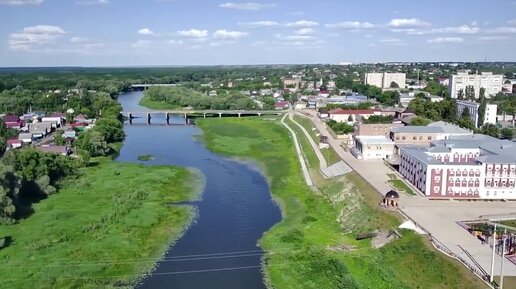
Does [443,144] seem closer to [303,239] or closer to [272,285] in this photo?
[303,239]

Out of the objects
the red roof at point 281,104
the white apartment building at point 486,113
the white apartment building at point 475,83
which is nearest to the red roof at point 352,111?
the white apartment building at point 486,113

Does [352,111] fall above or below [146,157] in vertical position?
above

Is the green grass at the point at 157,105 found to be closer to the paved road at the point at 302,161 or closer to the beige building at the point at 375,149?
the paved road at the point at 302,161

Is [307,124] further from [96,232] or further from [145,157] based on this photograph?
[96,232]

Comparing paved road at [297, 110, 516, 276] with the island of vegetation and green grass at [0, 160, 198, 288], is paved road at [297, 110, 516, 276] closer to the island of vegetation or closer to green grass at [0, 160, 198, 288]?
green grass at [0, 160, 198, 288]

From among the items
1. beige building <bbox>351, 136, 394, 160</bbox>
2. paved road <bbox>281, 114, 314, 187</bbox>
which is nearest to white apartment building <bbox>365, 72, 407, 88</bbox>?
paved road <bbox>281, 114, 314, 187</bbox>

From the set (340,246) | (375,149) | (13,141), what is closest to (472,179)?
(340,246)

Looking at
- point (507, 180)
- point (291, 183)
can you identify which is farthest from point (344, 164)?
point (507, 180)
